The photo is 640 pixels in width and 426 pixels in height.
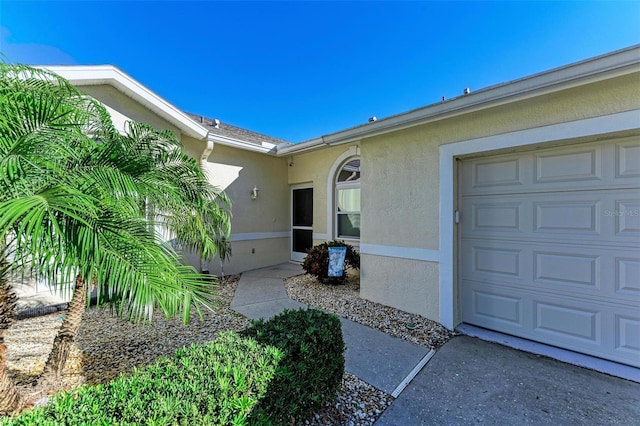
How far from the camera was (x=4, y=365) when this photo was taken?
2.27 metres

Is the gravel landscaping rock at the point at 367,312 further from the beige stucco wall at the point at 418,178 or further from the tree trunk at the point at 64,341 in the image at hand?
the tree trunk at the point at 64,341

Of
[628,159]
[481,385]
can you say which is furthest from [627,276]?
[481,385]

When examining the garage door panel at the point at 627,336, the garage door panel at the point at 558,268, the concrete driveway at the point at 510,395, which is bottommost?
the concrete driveway at the point at 510,395

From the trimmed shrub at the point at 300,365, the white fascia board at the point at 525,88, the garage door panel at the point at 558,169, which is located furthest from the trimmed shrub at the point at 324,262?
the trimmed shrub at the point at 300,365

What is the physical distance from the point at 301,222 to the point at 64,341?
25.1 feet

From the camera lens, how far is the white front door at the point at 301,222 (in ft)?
32.4

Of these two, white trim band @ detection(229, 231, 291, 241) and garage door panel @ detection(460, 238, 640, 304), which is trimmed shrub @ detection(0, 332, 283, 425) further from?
white trim band @ detection(229, 231, 291, 241)

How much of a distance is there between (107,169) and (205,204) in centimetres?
236

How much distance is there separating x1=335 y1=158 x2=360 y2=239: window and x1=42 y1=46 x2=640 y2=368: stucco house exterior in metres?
2.42

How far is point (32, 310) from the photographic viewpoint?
5207 millimetres

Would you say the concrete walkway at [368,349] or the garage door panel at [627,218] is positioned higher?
the garage door panel at [627,218]

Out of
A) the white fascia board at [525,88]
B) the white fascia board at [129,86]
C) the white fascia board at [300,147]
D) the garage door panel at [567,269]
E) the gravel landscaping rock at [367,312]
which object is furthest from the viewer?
the white fascia board at [300,147]

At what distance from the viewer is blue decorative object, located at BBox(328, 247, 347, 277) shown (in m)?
6.96

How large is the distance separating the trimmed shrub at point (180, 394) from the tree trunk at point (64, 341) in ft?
5.16
